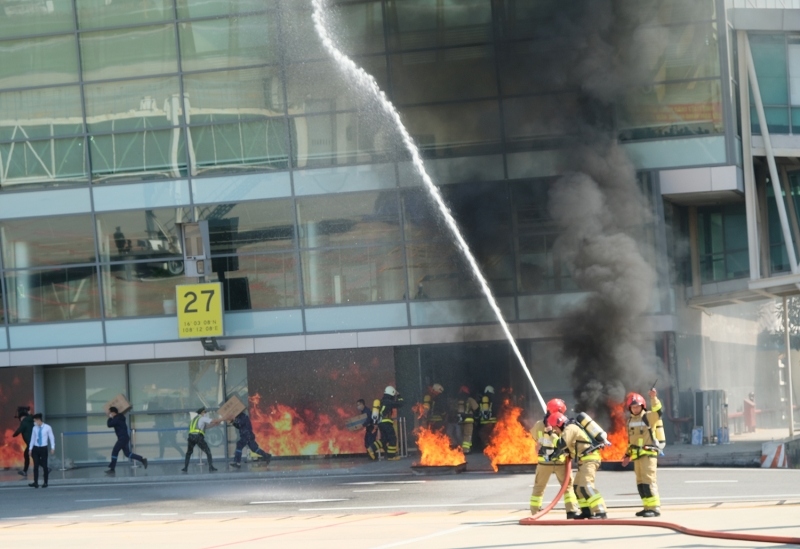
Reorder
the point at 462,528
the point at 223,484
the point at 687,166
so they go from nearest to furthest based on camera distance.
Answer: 1. the point at 462,528
2. the point at 223,484
3. the point at 687,166

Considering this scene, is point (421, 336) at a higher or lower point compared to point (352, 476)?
higher

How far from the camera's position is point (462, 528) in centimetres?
1393

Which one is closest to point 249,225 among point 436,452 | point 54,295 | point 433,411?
point 54,295

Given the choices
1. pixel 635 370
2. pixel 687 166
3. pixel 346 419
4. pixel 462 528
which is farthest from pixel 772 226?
pixel 462 528

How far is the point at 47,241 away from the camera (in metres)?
30.6

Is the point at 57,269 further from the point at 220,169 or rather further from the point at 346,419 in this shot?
the point at 346,419

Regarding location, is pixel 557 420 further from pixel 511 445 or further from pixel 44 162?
pixel 44 162

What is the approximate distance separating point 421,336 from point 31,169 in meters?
11.2

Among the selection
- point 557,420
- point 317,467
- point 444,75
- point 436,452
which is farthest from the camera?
point 444,75

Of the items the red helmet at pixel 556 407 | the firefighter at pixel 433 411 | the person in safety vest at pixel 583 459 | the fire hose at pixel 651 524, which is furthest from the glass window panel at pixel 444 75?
the fire hose at pixel 651 524

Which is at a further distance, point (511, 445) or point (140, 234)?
point (140, 234)

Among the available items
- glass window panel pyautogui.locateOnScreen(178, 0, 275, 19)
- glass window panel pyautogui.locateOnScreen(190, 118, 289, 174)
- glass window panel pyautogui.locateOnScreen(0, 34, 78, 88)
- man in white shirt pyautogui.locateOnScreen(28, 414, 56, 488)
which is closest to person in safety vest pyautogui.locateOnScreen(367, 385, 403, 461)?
glass window panel pyautogui.locateOnScreen(190, 118, 289, 174)

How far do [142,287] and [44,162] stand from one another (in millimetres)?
4145

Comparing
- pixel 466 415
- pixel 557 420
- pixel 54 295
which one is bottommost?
pixel 466 415
